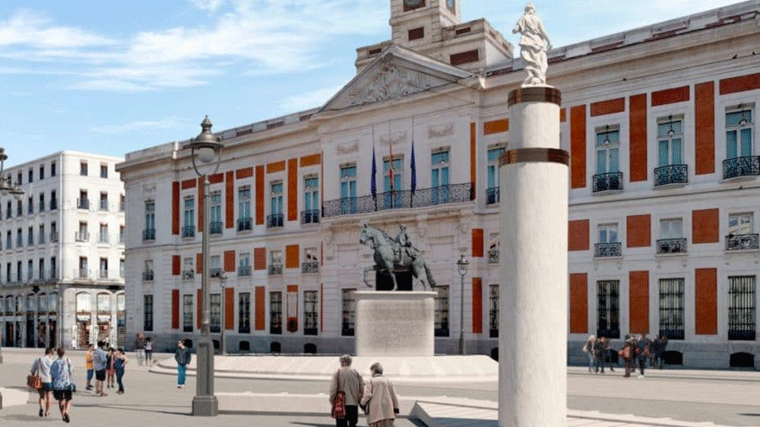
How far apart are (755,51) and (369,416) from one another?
87.5ft

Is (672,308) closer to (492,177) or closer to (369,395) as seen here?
(492,177)

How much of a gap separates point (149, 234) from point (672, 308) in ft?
118

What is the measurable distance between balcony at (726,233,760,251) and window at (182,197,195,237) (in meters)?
33.5

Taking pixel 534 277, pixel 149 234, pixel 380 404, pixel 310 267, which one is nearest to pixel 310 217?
pixel 310 267

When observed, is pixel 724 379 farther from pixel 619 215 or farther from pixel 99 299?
pixel 99 299

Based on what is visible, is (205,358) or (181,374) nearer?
(205,358)

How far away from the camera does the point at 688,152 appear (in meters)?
37.1

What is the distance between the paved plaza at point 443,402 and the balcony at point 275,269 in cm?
2247

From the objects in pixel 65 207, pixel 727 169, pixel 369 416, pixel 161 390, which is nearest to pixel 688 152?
pixel 727 169

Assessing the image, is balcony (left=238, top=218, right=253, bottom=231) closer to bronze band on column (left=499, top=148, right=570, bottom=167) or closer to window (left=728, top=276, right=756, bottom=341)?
window (left=728, top=276, right=756, bottom=341)

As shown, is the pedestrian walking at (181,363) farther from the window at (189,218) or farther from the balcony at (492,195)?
the window at (189,218)

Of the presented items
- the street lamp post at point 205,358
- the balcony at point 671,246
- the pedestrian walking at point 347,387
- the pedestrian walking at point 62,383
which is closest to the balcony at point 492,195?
the balcony at point 671,246

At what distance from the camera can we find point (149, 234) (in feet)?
202

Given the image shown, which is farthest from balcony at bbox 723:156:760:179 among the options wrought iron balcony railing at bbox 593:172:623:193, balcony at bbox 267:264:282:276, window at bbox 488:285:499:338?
balcony at bbox 267:264:282:276
